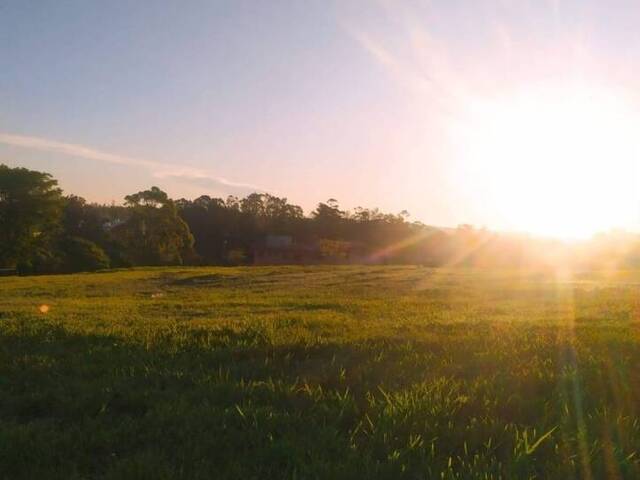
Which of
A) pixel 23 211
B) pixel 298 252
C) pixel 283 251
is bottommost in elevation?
pixel 298 252

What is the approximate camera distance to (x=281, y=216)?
83.2m

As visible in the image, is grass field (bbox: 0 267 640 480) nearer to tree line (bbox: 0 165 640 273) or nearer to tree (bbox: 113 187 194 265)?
tree line (bbox: 0 165 640 273)

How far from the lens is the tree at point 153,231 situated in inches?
2425

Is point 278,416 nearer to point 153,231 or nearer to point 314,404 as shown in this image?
point 314,404

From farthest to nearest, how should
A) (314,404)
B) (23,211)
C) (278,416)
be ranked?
(23,211), (314,404), (278,416)

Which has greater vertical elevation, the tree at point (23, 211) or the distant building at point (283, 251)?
the tree at point (23, 211)

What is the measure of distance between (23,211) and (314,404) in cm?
5079

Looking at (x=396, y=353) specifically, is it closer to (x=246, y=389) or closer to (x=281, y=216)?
(x=246, y=389)

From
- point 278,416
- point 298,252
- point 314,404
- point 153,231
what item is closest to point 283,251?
point 298,252

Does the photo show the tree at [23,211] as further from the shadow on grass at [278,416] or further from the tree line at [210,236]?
→ the shadow on grass at [278,416]

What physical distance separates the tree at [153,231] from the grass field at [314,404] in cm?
5521

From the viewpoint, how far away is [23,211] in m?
48.6

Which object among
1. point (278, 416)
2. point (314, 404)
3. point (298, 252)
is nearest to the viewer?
point (278, 416)

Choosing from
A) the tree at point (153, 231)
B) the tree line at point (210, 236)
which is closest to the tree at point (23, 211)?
the tree line at point (210, 236)
